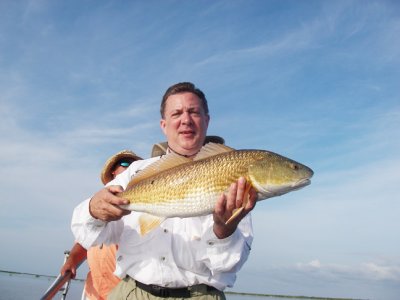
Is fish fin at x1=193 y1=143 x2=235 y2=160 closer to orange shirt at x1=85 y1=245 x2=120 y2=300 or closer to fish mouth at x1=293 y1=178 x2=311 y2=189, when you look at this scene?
fish mouth at x1=293 y1=178 x2=311 y2=189

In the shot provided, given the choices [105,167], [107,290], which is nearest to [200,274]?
[107,290]

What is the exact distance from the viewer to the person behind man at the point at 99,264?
667 cm

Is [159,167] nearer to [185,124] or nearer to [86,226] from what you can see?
[185,124]

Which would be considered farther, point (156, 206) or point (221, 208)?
point (156, 206)

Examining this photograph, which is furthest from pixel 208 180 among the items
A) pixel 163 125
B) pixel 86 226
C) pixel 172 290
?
pixel 163 125

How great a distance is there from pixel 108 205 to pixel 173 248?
0.97 meters

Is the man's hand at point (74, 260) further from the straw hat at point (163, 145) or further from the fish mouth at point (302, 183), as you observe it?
the fish mouth at point (302, 183)

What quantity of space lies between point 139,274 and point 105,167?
13.6ft

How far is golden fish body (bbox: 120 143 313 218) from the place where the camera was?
4.29 meters

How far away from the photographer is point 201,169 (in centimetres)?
438

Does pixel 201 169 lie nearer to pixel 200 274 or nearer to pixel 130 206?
pixel 130 206

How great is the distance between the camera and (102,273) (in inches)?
266

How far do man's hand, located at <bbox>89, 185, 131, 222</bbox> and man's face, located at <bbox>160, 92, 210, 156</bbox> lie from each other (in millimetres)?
1206

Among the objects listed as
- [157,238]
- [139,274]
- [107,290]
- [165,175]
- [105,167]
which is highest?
[105,167]
